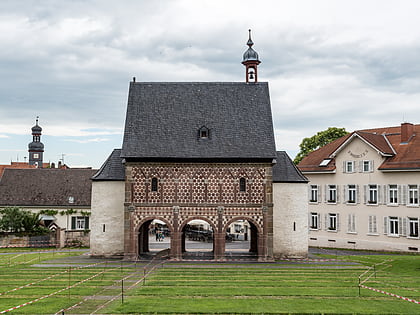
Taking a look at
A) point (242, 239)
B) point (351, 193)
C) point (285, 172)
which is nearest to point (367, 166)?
point (351, 193)

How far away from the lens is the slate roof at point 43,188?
170ft

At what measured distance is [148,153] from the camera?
33312 mm

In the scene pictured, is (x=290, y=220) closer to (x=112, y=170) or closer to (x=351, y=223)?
(x=351, y=223)

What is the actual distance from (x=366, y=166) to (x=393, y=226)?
5.87 metres

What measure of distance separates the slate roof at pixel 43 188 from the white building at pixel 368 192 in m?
24.9

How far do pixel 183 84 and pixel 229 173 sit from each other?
27.3 feet

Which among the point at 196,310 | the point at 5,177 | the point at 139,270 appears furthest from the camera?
the point at 5,177

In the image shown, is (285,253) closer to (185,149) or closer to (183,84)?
(185,149)

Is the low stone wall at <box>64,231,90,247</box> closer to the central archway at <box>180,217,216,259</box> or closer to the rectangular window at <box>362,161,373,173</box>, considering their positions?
the central archway at <box>180,217,216,259</box>

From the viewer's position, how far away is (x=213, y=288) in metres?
21.7

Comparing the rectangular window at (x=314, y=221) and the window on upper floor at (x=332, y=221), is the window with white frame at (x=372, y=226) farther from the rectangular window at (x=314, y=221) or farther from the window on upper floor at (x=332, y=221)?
the rectangular window at (x=314, y=221)

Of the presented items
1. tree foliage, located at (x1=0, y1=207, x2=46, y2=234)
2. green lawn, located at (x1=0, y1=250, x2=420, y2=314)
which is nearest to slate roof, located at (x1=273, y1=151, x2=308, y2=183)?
green lawn, located at (x1=0, y1=250, x2=420, y2=314)

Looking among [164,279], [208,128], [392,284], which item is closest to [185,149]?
[208,128]

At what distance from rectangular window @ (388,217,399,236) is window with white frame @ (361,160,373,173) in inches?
187
